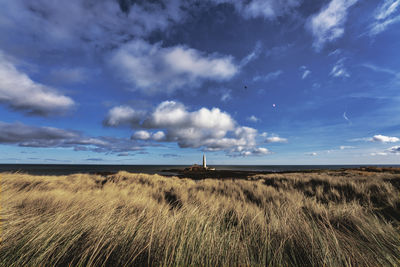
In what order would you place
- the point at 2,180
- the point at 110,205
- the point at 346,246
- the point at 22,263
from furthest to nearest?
1. the point at 2,180
2. the point at 110,205
3. the point at 346,246
4. the point at 22,263

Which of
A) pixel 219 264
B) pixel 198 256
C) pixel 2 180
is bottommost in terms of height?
pixel 219 264

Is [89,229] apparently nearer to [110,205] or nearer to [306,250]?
[110,205]

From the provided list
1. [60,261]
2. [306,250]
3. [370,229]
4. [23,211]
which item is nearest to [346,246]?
[306,250]

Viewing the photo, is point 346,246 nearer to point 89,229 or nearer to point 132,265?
point 132,265

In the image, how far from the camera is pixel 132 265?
215 centimetres

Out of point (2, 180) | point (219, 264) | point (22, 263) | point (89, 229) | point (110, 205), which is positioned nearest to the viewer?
point (22, 263)

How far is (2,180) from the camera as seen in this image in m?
Result: 6.53

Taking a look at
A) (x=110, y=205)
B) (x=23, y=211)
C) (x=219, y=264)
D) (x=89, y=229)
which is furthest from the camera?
(x=110, y=205)

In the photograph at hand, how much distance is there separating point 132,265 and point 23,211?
3183 mm

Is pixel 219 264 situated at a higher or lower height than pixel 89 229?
lower

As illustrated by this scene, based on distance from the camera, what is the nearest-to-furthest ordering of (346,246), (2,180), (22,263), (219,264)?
(22,263) → (219,264) → (346,246) → (2,180)

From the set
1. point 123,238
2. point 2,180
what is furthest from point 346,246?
point 2,180

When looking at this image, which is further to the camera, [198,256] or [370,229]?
[370,229]

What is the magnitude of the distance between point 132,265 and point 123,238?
20.2 inches
